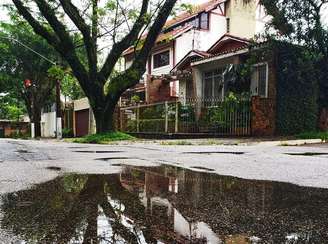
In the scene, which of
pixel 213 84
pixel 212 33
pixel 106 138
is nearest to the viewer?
pixel 106 138

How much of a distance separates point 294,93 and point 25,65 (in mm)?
23737

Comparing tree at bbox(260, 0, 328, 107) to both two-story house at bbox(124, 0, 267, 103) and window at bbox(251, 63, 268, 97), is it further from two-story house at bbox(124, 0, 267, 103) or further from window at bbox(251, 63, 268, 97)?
two-story house at bbox(124, 0, 267, 103)

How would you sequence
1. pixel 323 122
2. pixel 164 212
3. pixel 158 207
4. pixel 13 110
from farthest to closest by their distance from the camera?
pixel 13 110 → pixel 323 122 → pixel 158 207 → pixel 164 212

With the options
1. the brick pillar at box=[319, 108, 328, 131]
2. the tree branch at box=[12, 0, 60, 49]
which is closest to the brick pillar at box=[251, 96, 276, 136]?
the brick pillar at box=[319, 108, 328, 131]

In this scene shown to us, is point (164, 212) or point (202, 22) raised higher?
point (202, 22)

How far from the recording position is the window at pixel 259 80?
18.2 metres

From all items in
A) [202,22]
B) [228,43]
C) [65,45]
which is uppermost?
[202,22]

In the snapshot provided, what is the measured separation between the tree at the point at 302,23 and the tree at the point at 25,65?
20.4m

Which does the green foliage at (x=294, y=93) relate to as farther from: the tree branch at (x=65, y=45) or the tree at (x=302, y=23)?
the tree branch at (x=65, y=45)

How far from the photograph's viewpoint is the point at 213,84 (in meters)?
22.5

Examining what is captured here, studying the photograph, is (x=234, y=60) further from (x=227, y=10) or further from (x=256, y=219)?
(x=256, y=219)

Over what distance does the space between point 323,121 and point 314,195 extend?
15.1m

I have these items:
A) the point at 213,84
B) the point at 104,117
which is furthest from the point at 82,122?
the point at 104,117

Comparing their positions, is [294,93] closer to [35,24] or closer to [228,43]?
[228,43]
